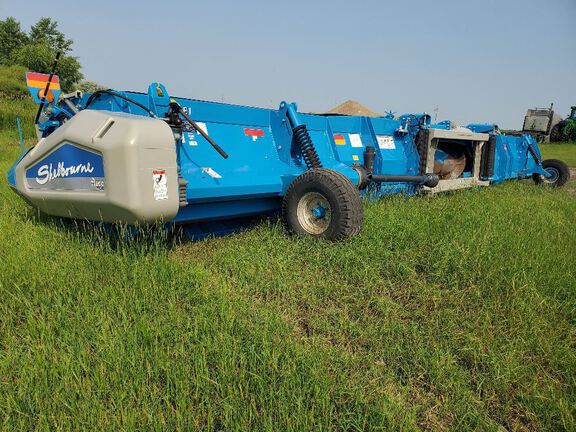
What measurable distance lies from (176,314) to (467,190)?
5.57m

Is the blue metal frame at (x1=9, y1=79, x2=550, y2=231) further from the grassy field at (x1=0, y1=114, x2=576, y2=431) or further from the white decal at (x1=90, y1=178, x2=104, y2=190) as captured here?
the white decal at (x1=90, y1=178, x2=104, y2=190)

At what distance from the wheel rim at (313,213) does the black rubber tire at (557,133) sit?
91.1 feet

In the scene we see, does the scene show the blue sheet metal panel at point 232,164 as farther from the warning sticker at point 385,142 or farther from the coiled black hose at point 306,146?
the warning sticker at point 385,142

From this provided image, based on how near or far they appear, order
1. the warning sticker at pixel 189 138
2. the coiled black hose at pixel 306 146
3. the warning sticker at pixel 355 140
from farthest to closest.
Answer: the warning sticker at pixel 355 140
the coiled black hose at pixel 306 146
the warning sticker at pixel 189 138

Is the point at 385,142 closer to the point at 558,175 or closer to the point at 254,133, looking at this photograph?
the point at 254,133

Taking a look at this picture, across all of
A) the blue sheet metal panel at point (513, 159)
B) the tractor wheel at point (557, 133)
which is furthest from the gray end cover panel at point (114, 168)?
the tractor wheel at point (557, 133)

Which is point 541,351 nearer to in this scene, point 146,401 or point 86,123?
point 146,401

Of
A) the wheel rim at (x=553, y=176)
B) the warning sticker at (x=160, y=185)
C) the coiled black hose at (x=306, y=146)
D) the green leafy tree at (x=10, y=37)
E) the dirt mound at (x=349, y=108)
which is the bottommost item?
the wheel rim at (x=553, y=176)

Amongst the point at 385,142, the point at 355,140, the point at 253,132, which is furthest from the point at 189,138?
the point at 385,142

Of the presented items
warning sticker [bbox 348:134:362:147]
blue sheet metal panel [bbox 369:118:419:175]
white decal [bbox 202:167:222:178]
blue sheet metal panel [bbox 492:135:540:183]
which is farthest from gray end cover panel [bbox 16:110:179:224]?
blue sheet metal panel [bbox 492:135:540:183]

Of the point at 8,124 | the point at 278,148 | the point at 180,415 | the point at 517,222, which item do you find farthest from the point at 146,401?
the point at 8,124

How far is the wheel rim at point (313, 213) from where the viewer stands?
371cm

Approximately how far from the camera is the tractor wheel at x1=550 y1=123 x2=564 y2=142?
84.4ft

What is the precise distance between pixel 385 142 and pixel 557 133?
83.8 ft
